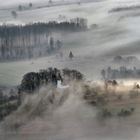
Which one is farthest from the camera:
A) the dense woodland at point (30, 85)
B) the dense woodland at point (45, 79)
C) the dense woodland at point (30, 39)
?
the dense woodland at point (30, 39)

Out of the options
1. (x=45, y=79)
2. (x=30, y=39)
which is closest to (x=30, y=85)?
(x=45, y=79)

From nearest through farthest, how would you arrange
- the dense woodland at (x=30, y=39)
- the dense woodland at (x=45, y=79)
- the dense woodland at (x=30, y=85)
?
1. the dense woodland at (x=30, y=85)
2. the dense woodland at (x=45, y=79)
3. the dense woodland at (x=30, y=39)

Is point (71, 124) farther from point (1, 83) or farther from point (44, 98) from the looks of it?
point (1, 83)

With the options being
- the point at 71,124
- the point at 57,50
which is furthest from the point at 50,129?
the point at 57,50

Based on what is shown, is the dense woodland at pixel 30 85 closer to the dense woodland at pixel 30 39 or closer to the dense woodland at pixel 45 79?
the dense woodland at pixel 45 79

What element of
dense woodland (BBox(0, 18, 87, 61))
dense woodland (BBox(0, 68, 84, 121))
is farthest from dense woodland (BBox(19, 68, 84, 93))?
dense woodland (BBox(0, 18, 87, 61))

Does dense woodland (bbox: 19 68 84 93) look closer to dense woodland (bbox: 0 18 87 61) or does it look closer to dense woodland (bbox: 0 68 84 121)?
dense woodland (bbox: 0 68 84 121)

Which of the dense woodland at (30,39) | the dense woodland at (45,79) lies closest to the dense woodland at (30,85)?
the dense woodland at (45,79)

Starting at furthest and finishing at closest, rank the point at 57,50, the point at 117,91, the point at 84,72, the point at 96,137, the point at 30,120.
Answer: the point at 57,50
the point at 84,72
the point at 117,91
the point at 30,120
the point at 96,137

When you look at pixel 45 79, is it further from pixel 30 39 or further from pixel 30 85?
pixel 30 39
